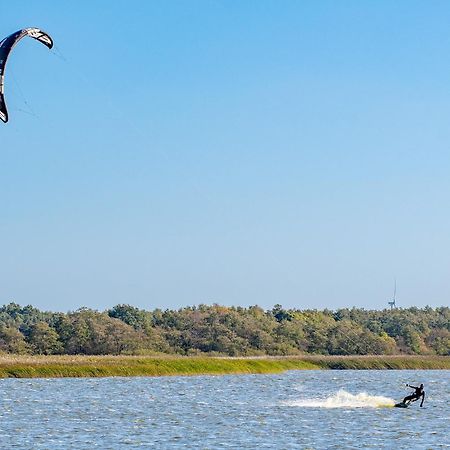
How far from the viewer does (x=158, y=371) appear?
84.8m

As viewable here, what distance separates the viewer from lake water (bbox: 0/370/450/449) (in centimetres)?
3562

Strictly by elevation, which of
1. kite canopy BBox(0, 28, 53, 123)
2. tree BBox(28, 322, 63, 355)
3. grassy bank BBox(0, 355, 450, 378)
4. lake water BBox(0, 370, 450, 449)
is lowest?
lake water BBox(0, 370, 450, 449)

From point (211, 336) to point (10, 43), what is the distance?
98659 mm

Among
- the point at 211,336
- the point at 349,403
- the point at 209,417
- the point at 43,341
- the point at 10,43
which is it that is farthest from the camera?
the point at 211,336

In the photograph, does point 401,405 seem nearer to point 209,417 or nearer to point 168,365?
point 209,417

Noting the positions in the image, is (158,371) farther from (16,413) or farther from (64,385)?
(16,413)

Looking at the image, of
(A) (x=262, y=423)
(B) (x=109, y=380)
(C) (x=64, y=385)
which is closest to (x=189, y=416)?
(A) (x=262, y=423)

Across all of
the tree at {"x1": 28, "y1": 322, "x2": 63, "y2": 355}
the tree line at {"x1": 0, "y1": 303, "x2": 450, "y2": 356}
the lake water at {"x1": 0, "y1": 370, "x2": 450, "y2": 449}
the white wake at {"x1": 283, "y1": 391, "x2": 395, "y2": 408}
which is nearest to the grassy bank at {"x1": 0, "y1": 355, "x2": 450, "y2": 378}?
the lake water at {"x1": 0, "y1": 370, "x2": 450, "y2": 449}

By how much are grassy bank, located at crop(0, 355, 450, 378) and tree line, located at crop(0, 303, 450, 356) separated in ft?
53.1

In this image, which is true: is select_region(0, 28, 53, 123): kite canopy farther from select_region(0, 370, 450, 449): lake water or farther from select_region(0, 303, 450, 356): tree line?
select_region(0, 303, 450, 356): tree line

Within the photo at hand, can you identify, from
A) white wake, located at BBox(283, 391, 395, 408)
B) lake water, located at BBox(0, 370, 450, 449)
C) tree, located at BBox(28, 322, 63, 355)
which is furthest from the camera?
tree, located at BBox(28, 322, 63, 355)

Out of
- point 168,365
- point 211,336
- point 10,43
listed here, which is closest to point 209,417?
point 10,43

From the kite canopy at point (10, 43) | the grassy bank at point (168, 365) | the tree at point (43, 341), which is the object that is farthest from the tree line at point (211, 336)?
the kite canopy at point (10, 43)

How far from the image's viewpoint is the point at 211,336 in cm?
12875
